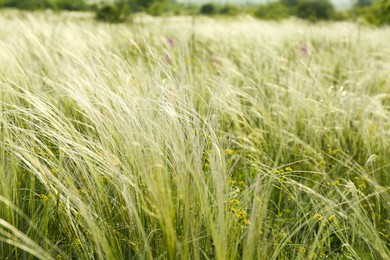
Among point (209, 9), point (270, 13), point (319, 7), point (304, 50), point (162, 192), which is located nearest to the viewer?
point (162, 192)

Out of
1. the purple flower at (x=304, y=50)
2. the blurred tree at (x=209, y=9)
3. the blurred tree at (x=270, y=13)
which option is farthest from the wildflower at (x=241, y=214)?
the blurred tree at (x=209, y=9)

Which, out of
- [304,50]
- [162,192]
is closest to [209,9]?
[304,50]

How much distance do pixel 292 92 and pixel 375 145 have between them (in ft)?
1.70

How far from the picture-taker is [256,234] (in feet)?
3.73

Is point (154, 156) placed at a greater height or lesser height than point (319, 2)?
greater

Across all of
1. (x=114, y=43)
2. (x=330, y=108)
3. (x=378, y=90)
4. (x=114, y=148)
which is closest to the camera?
(x=114, y=148)

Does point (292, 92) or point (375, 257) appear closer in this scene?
point (375, 257)

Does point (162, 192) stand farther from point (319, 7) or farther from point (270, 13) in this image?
point (319, 7)

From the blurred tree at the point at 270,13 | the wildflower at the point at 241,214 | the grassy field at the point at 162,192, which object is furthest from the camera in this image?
the blurred tree at the point at 270,13

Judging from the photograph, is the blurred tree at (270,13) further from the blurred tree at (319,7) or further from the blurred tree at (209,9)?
the blurred tree at (209,9)

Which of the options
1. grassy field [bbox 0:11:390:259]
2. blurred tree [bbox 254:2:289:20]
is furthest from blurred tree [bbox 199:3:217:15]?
grassy field [bbox 0:11:390:259]

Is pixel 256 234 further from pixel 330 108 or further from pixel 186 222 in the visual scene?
pixel 330 108

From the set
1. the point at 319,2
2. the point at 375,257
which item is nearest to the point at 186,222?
the point at 375,257

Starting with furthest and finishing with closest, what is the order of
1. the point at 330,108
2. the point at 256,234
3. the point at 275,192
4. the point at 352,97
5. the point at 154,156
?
the point at 352,97 < the point at 330,108 < the point at 275,192 < the point at 154,156 < the point at 256,234
